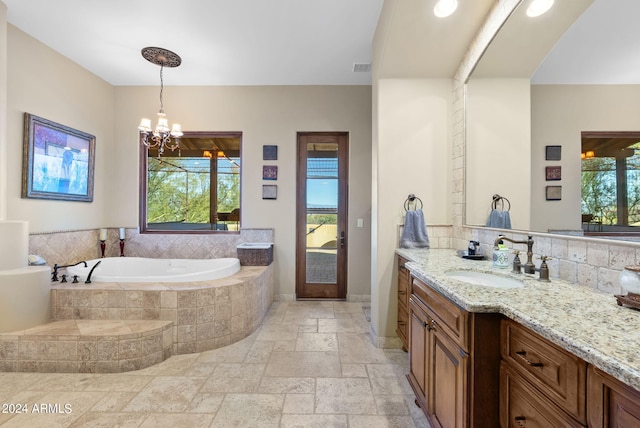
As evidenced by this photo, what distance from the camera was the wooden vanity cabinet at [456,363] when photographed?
1.10 metres

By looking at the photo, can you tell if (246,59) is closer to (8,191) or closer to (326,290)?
(8,191)

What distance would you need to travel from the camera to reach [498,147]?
6.97 ft

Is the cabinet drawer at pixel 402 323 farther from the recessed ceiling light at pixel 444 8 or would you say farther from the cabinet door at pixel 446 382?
the recessed ceiling light at pixel 444 8

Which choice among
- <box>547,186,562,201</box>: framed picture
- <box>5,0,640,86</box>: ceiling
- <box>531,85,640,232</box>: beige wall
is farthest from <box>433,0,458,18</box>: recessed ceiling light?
<box>547,186,562,201</box>: framed picture

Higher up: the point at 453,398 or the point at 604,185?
the point at 604,185

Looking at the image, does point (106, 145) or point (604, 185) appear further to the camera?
point (106, 145)

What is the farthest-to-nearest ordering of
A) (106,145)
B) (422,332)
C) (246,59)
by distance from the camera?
(106,145) → (246,59) → (422,332)

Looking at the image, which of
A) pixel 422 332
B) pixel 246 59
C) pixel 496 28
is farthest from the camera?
pixel 246 59

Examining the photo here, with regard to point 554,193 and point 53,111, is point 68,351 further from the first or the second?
point 554,193

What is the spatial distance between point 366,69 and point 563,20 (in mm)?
2202

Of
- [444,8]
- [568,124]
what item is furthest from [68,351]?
[444,8]

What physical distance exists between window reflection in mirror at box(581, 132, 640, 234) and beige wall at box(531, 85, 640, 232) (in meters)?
0.04

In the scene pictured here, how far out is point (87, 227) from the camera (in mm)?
3658

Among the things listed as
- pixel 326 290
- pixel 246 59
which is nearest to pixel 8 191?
pixel 246 59
